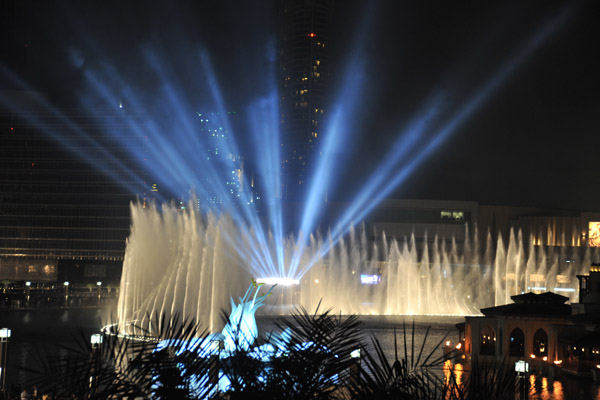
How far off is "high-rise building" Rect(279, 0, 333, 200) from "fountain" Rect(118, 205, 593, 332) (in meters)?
81.1

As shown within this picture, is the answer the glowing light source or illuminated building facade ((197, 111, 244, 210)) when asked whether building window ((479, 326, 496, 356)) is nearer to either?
the glowing light source

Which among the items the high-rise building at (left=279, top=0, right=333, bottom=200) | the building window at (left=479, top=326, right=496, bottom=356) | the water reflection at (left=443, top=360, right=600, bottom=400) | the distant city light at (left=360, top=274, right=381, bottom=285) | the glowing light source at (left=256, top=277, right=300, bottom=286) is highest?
the high-rise building at (left=279, top=0, right=333, bottom=200)

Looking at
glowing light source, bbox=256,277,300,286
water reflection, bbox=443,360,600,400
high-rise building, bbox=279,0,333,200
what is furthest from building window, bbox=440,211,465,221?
high-rise building, bbox=279,0,333,200

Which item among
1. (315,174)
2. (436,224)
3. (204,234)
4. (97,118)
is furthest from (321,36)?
(204,234)

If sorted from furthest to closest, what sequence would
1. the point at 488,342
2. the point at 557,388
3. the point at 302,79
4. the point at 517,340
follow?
the point at 302,79 < the point at 488,342 < the point at 517,340 < the point at 557,388

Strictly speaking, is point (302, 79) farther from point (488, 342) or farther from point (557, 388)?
point (557, 388)

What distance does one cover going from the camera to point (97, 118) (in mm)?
98375

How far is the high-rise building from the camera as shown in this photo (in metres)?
164

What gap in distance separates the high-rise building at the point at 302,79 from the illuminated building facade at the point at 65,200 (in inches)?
2745

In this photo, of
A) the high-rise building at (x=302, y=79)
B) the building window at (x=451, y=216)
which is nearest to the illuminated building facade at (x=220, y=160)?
the high-rise building at (x=302, y=79)

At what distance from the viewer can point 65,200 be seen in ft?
326

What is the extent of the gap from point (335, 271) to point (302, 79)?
102 m

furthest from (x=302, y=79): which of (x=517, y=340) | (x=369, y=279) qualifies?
(x=517, y=340)

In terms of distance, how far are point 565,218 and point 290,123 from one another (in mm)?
93474
